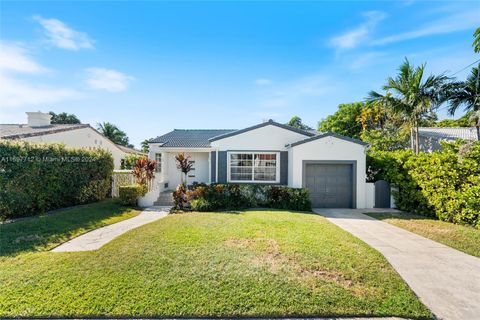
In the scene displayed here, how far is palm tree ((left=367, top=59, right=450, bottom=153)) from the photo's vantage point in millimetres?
14492

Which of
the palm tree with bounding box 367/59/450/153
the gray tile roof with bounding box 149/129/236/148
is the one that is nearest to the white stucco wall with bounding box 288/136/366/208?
the palm tree with bounding box 367/59/450/153

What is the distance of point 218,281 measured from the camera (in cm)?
445

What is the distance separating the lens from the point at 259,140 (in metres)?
14.6

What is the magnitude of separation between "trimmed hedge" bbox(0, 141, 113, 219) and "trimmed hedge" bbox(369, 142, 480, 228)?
60.2 ft

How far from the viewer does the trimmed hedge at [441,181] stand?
8.63m

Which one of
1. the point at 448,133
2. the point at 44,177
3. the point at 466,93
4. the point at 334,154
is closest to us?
the point at 44,177

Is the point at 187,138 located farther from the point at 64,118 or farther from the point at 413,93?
the point at 64,118

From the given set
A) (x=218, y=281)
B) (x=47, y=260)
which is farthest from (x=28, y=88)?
(x=218, y=281)

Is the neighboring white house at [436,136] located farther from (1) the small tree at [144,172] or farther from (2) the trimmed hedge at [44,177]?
(2) the trimmed hedge at [44,177]

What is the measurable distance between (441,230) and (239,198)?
29.9ft

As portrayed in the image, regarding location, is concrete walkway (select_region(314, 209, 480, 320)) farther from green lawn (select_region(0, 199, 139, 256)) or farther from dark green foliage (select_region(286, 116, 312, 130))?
dark green foliage (select_region(286, 116, 312, 130))

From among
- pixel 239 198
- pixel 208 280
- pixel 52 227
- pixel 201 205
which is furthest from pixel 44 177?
pixel 208 280

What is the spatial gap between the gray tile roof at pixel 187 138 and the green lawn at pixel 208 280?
1001cm

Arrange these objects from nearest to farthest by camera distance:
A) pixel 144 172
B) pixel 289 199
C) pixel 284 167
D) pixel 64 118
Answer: pixel 289 199
pixel 144 172
pixel 284 167
pixel 64 118
